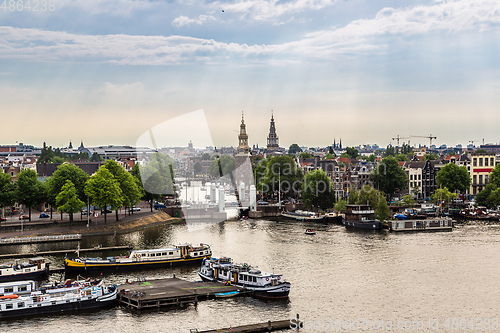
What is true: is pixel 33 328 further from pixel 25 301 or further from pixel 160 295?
pixel 160 295

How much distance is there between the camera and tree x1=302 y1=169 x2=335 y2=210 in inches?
3757

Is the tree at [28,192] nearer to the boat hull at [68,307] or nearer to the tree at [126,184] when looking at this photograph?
the tree at [126,184]

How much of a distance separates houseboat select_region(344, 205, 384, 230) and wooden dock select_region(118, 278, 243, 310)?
3671cm

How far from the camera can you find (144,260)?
53.3m

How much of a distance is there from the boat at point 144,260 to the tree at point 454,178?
202 ft

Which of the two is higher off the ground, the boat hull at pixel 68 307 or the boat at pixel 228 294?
the boat at pixel 228 294

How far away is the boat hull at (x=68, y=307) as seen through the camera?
129 feet

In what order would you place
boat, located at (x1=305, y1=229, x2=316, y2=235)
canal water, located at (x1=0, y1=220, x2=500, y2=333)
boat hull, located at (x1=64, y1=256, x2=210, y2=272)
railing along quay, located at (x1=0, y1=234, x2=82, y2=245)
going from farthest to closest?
1. boat, located at (x1=305, y1=229, x2=316, y2=235)
2. railing along quay, located at (x1=0, y1=234, x2=82, y2=245)
3. boat hull, located at (x1=64, y1=256, x2=210, y2=272)
4. canal water, located at (x1=0, y1=220, x2=500, y2=333)

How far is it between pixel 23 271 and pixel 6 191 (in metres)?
30.6

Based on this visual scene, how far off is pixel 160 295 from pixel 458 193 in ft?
264

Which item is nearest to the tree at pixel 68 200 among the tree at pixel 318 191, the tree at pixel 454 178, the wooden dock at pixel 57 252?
the wooden dock at pixel 57 252

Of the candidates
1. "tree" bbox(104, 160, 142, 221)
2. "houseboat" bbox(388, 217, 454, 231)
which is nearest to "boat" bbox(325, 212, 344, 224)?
"houseboat" bbox(388, 217, 454, 231)

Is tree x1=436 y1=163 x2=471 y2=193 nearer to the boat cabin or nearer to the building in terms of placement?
the building

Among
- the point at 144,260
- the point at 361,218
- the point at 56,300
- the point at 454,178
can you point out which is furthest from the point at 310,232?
the point at 454,178
